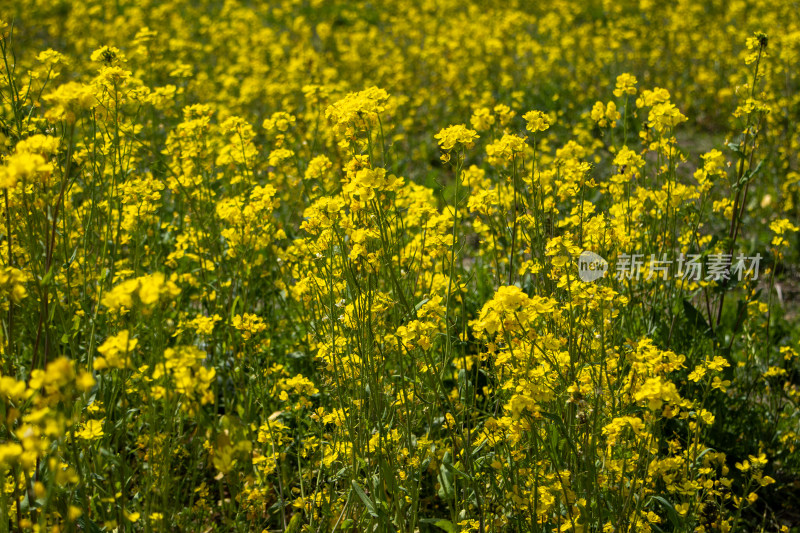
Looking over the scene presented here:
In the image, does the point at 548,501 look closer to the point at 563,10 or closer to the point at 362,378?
the point at 362,378

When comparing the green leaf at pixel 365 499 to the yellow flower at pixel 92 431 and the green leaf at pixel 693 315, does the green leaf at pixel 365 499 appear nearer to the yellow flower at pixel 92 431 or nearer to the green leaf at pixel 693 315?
the yellow flower at pixel 92 431

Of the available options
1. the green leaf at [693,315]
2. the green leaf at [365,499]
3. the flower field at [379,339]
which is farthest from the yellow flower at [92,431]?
the green leaf at [693,315]

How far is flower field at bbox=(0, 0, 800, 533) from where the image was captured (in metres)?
2.09

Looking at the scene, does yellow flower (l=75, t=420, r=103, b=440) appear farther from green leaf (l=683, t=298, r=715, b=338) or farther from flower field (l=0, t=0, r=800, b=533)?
green leaf (l=683, t=298, r=715, b=338)

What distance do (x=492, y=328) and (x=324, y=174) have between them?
1264 mm

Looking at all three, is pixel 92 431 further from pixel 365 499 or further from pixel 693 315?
pixel 693 315

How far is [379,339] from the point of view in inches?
94.8

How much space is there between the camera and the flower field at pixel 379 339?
2.09m

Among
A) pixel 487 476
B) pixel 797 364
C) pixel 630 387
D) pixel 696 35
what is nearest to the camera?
pixel 630 387

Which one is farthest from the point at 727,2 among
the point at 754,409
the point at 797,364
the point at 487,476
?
the point at 487,476

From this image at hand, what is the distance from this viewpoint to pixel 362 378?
2299 millimetres

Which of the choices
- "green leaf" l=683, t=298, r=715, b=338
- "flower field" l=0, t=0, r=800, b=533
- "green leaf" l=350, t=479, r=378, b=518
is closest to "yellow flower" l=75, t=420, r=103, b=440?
"flower field" l=0, t=0, r=800, b=533

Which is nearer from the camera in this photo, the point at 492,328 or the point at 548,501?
the point at 492,328

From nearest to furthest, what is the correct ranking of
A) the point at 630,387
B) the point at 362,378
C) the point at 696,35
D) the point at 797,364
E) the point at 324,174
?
the point at 630,387
the point at 362,378
the point at 324,174
the point at 797,364
the point at 696,35
